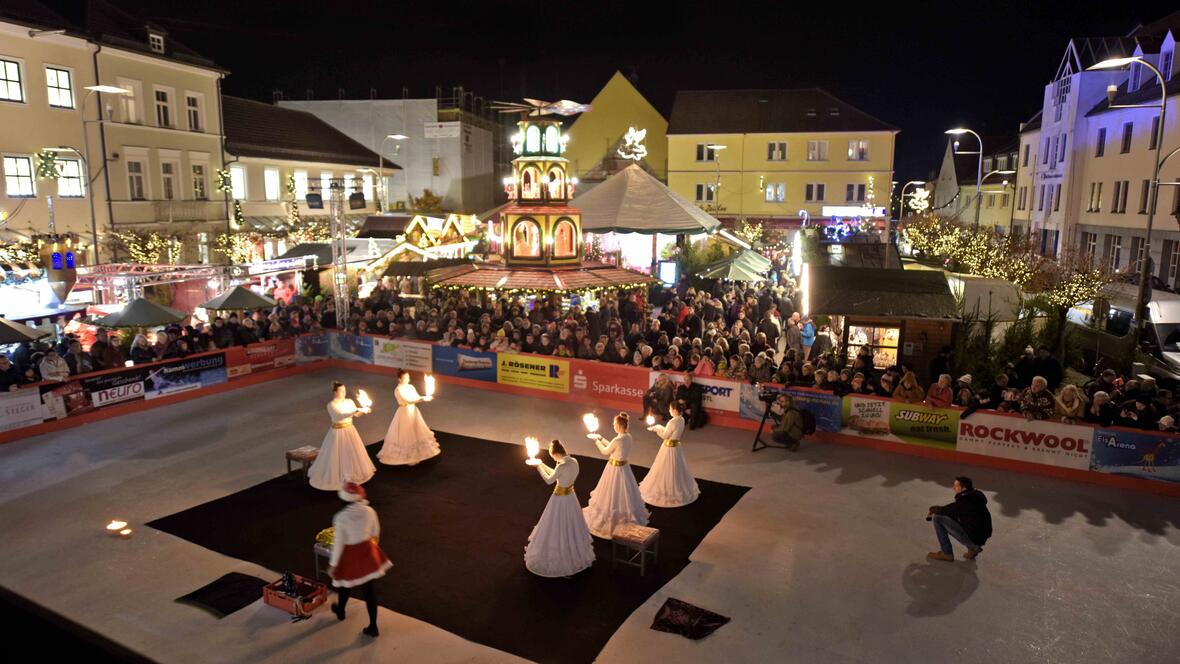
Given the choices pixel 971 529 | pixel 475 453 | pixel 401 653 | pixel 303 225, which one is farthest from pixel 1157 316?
pixel 303 225

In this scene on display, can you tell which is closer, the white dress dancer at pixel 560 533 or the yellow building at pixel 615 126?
the white dress dancer at pixel 560 533

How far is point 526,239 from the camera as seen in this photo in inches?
719

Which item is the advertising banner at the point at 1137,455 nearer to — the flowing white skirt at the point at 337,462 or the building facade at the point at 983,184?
the flowing white skirt at the point at 337,462

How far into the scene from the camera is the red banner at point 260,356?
18734 mm

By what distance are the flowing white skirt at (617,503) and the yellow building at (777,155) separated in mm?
36431

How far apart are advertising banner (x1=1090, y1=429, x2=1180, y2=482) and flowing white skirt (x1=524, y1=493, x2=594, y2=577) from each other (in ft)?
29.5

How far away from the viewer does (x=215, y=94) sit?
3081 cm

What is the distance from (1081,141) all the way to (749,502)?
118 feet

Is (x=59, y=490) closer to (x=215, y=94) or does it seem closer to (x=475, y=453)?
(x=475, y=453)

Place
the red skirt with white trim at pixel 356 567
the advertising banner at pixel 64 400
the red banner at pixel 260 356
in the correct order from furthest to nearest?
the red banner at pixel 260 356
the advertising banner at pixel 64 400
the red skirt with white trim at pixel 356 567

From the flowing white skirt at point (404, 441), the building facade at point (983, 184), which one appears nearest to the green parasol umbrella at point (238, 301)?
the flowing white skirt at point (404, 441)

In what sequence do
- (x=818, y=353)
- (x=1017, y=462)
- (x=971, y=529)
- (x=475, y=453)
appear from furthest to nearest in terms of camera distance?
(x=818, y=353)
(x=475, y=453)
(x=1017, y=462)
(x=971, y=529)

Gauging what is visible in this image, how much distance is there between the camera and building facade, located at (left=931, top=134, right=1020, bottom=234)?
5336 centimetres

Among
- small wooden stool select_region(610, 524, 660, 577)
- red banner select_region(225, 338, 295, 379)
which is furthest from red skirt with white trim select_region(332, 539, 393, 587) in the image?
red banner select_region(225, 338, 295, 379)
